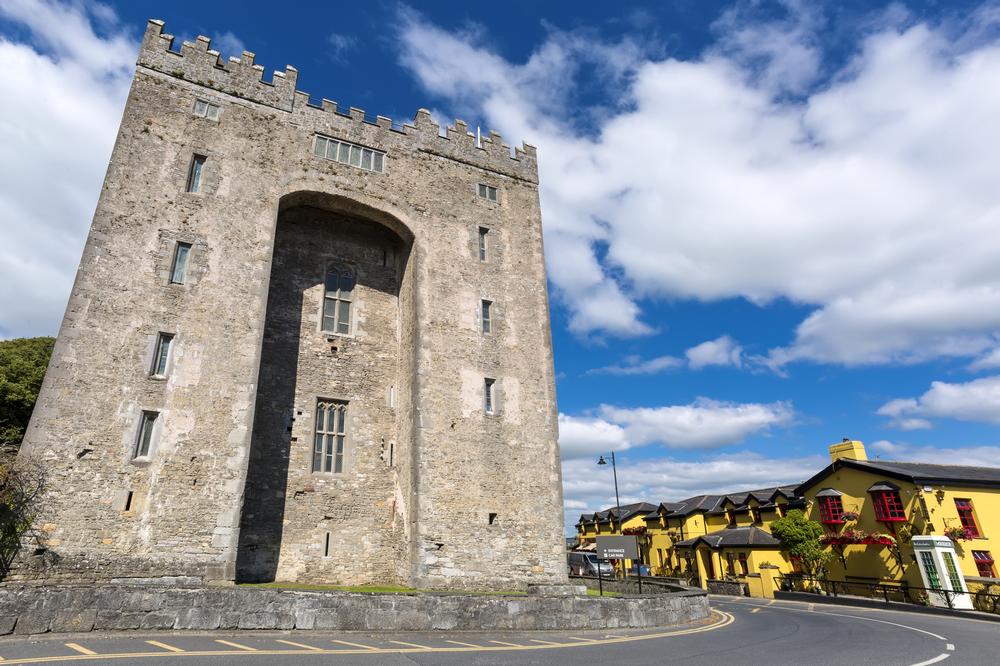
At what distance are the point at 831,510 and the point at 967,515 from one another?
6.18m

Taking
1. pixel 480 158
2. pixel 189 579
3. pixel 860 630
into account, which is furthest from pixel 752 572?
pixel 189 579

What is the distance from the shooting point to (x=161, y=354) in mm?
16734

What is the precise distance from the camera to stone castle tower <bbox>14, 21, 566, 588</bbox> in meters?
15.3

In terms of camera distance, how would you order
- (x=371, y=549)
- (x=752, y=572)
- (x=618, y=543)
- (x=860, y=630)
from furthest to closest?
(x=752, y=572)
(x=371, y=549)
(x=618, y=543)
(x=860, y=630)

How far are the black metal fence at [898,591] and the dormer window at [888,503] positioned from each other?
312 centimetres

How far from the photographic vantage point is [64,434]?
14719 mm

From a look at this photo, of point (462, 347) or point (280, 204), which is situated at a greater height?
point (280, 204)

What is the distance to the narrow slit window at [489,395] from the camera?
21500mm

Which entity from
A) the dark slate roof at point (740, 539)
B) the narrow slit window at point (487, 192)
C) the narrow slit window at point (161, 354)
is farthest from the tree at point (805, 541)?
the narrow slit window at point (161, 354)

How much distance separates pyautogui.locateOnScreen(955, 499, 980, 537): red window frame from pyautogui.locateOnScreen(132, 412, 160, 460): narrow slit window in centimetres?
3572

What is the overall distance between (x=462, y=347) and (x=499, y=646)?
1260cm

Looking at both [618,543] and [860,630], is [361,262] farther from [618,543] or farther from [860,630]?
[860,630]

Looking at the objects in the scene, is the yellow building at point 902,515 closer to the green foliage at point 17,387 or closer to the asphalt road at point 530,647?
the asphalt road at point 530,647

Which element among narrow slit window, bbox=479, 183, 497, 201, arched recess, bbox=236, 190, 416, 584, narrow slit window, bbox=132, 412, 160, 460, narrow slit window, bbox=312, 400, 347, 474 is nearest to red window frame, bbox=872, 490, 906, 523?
arched recess, bbox=236, 190, 416, 584
